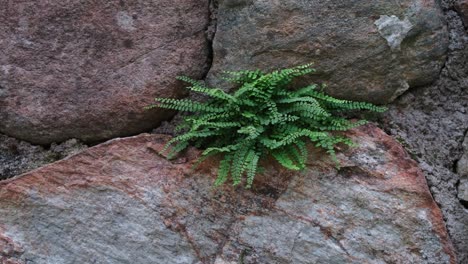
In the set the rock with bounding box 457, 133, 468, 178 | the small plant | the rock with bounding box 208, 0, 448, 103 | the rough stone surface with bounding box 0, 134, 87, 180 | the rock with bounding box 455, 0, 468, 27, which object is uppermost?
the rock with bounding box 455, 0, 468, 27

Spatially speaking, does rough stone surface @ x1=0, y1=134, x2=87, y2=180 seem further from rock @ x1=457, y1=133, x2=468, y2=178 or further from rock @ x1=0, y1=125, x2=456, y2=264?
rock @ x1=457, y1=133, x2=468, y2=178

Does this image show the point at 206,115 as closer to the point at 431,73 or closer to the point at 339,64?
the point at 339,64

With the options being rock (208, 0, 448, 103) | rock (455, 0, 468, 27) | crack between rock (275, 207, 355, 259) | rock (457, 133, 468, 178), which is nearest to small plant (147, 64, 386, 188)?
rock (208, 0, 448, 103)

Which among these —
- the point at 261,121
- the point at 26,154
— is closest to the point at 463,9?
the point at 261,121

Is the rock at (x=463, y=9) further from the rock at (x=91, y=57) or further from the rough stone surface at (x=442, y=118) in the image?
the rock at (x=91, y=57)

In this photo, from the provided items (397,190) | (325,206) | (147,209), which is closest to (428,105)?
(397,190)

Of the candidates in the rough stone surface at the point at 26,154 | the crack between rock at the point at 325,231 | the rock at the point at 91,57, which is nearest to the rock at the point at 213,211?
the crack between rock at the point at 325,231
